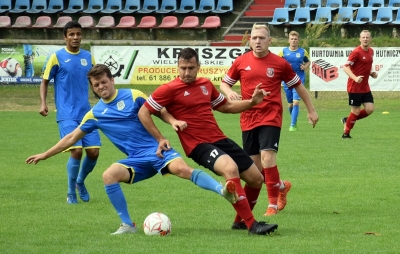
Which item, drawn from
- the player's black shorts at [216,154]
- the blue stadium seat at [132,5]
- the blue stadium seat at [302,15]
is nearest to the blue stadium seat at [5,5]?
Answer: the blue stadium seat at [132,5]

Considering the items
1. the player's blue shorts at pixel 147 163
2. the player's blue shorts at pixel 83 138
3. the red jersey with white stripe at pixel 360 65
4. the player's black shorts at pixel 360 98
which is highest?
the player's blue shorts at pixel 147 163

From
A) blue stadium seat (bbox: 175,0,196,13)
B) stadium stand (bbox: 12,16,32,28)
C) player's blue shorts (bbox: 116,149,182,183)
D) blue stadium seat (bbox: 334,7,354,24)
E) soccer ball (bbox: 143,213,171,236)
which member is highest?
player's blue shorts (bbox: 116,149,182,183)

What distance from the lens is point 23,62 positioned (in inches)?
1005

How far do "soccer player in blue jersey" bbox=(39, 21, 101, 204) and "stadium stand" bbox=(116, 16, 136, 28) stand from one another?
2224 centimetres

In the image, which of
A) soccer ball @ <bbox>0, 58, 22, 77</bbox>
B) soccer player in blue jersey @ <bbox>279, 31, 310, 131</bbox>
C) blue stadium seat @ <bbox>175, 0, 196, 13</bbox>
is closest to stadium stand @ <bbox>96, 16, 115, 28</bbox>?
blue stadium seat @ <bbox>175, 0, 196, 13</bbox>

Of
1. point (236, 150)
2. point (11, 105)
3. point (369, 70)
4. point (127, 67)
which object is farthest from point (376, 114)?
point (236, 150)

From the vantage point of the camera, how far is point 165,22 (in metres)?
32.0

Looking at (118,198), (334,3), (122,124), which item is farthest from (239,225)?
(334,3)

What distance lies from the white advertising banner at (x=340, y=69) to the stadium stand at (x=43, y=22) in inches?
471

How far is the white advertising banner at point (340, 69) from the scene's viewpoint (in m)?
24.4

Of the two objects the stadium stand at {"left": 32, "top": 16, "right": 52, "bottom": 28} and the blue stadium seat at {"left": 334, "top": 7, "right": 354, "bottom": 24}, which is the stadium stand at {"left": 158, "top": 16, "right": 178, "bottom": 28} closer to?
the stadium stand at {"left": 32, "top": 16, "right": 52, "bottom": 28}

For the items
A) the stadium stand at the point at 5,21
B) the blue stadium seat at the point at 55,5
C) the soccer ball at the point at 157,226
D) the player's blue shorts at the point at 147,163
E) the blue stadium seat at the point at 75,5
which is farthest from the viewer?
the blue stadium seat at the point at 75,5

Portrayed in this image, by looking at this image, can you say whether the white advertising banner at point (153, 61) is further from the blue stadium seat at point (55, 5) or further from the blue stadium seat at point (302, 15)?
the blue stadium seat at point (55, 5)

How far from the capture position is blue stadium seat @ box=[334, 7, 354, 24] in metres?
30.4
